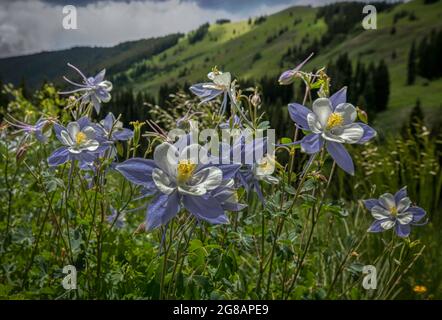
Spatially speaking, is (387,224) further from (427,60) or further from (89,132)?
(427,60)

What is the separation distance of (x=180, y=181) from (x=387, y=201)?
3.58ft

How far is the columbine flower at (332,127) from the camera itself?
1253 millimetres

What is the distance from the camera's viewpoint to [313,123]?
1.26 metres

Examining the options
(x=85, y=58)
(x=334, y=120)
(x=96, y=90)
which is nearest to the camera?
(x=334, y=120)

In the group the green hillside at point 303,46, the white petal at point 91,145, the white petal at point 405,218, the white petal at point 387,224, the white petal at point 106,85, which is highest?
the white petal at point 106,85

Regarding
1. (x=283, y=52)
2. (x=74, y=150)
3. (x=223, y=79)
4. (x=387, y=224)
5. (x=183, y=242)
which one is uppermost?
(x=223, y=79)

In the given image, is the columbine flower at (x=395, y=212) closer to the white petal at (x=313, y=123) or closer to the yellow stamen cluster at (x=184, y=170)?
the white petal at (x=313, y=123)

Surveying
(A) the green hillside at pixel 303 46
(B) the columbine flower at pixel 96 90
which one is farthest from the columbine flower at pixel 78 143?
(A) the green hillside at pixel 303 46

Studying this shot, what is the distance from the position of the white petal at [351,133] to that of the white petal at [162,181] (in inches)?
20.0

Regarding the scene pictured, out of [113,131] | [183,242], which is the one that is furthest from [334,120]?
[113,131]

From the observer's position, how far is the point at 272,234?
5.09 ft
